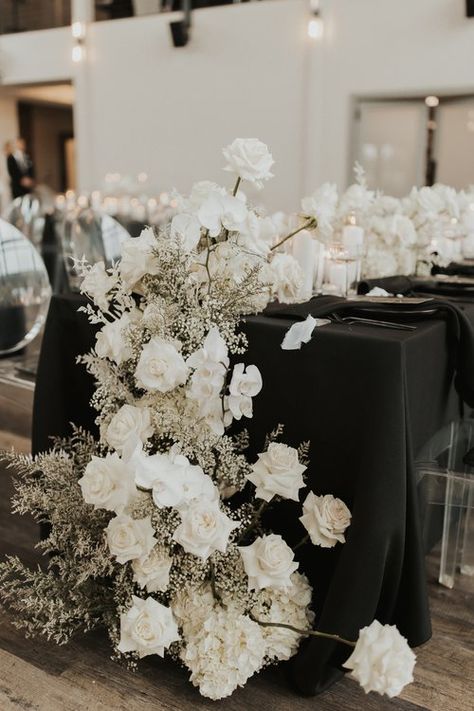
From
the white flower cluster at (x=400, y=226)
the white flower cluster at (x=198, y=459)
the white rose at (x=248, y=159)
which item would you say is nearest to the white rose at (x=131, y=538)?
the white flower cluster at (x=198, y=459)

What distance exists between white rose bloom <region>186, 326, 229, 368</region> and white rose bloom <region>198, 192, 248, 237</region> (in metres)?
0.25

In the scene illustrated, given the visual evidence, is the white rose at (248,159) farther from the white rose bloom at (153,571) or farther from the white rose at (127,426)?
the white rose bloom at (153,571)

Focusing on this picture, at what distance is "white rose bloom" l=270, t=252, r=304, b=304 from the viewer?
1833 millimetres

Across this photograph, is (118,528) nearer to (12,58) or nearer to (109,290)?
(109,290)

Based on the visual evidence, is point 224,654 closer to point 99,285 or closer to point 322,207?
point 99,285

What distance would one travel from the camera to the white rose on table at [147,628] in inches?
61.4

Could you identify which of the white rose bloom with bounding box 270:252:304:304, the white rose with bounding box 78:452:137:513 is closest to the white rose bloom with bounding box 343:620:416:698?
the white rose with bounding box 78:452:137:513

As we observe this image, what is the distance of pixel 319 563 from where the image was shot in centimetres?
181

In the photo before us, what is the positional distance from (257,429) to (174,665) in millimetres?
636

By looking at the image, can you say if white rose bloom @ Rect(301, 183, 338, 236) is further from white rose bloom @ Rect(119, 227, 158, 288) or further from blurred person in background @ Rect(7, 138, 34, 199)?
blurred person in background @ Rect(7, 138, 34, 199)

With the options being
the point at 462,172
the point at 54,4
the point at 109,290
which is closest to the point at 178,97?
the point at 54,4

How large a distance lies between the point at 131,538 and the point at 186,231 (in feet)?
2.35

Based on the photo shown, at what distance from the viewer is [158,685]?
1712 mm

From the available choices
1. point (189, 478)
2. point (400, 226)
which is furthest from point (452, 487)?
point (400, 226)
